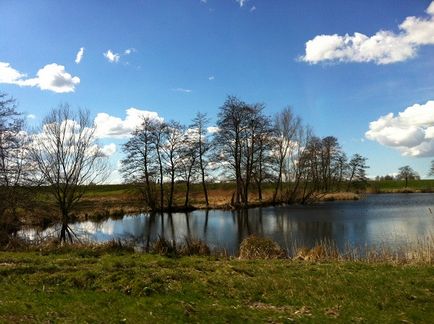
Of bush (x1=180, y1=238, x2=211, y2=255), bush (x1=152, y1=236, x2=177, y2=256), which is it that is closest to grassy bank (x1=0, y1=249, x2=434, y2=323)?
bush (x1=152, y1=236, x2=177, y2=256)

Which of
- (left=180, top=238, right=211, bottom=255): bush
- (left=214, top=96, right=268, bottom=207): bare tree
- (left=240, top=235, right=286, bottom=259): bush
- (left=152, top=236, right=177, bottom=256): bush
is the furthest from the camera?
(left=214, top=96, right=268, bottom=207): bare tree

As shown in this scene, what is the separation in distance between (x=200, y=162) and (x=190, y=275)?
46.9 m

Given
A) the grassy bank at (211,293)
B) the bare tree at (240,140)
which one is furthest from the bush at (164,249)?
the bare tree at (240,140)

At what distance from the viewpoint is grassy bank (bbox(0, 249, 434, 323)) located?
304 inches

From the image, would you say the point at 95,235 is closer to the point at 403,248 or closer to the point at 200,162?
the point at 403,248

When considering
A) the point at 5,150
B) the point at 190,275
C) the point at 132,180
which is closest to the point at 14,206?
the point at 5,150

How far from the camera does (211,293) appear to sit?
9102 mm

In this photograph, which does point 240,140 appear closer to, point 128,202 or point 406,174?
point 128,202

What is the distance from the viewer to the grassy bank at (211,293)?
7719mm

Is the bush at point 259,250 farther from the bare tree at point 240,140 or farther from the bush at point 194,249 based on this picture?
the bare tree at point 240,140

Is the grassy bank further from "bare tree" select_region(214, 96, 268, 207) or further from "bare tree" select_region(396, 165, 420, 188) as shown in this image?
"bare tree" select_region(396, 165, 420, 188)

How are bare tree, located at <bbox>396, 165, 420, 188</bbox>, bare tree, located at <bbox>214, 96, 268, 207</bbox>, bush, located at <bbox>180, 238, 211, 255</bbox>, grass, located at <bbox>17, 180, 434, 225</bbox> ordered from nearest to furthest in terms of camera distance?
bush, located at <bbox>180, 238, 211, 255</bbox>
grass, located at <bbox>17, 180, 434, 225</bbox>
bare tree, located at <bbox>214, 96, 268, 207</bbox>
bare tree, located at <bbox>396, 165, 420, 188</bbox>

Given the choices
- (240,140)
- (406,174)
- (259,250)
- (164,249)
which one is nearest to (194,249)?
(164,249)

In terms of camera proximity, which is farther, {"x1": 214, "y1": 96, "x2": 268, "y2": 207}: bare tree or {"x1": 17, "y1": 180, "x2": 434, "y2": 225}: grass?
{"x1": 214, "y1": 96, "x2": 268, "y2": 207}: bare tree
